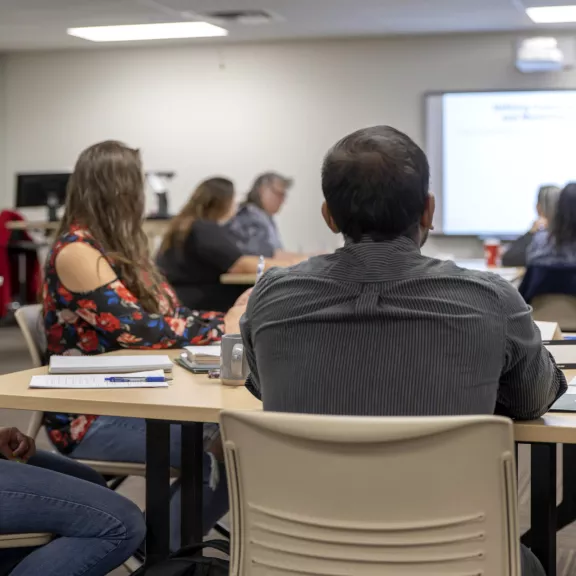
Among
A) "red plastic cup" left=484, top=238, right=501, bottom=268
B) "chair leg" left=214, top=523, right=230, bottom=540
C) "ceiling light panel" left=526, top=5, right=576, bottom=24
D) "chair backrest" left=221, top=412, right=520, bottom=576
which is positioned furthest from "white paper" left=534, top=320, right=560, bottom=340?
"ceiling light panel" left=526, top=5, right=576, bottom=24

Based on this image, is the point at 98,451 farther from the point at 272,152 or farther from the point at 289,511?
the point at 272,152

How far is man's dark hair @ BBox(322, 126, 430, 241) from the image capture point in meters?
1.44

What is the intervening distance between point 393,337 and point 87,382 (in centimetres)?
80

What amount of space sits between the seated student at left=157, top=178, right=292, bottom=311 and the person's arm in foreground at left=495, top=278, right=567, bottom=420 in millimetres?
3143

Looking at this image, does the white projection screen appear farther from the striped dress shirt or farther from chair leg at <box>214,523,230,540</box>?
the striped dress shirt

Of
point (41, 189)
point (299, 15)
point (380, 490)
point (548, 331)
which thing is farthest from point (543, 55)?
point (380, 490)

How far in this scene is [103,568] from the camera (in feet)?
6.03

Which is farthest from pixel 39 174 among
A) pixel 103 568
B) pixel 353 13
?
pixel 103 568

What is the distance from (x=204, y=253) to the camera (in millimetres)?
4711

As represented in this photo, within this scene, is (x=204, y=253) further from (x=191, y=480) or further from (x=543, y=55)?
(x=543, y=55)

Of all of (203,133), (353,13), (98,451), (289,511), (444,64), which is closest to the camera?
(289,511)

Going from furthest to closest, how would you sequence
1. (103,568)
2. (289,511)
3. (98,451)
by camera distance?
(98,451) → (103,568) → (289,511)

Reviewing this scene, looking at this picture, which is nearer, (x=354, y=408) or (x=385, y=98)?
(x=354, y=408)

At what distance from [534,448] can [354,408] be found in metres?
0.45
